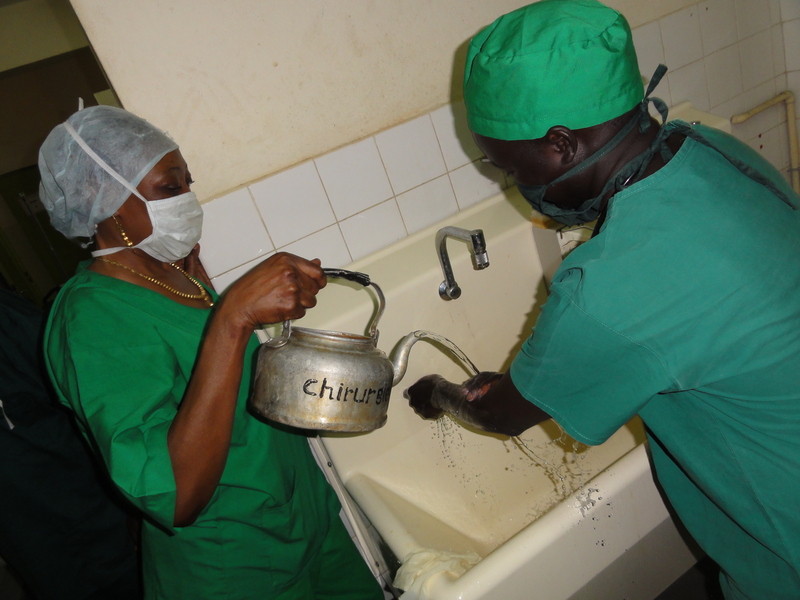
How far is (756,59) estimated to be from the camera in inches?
74.1

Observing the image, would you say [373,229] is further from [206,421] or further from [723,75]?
[723,75]

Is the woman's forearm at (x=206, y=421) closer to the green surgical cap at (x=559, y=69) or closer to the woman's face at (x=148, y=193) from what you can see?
the woman's face at (x=148, y=193)

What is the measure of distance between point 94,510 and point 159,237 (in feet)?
3.64

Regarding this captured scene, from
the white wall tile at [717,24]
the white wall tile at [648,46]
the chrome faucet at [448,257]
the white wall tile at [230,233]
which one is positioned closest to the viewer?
the chrome faucet at [448,257]

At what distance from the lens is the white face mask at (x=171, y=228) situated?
0.90m

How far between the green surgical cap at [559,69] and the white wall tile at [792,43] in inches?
66.3

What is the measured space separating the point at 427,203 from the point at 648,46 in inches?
35.6

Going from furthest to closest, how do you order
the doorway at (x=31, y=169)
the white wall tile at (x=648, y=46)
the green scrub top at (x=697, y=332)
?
1. the doorway at (x=31, y=169)
2. the white wall tile at (x=648, y=46)
3. the green scrub top at (x=697, y=332)

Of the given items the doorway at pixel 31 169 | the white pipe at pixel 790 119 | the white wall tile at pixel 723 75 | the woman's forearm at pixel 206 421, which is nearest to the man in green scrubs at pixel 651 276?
the woman's forearm at pixel 206 421

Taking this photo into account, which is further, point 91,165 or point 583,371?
point 91,165

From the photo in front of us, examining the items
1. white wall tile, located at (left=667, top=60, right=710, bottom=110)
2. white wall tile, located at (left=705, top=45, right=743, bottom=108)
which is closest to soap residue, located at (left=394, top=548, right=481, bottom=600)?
white wall tile, located at (left=667, top=60, right=710, bottom=110)

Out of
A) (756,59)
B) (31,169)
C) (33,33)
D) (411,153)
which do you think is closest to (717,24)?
(756,59)

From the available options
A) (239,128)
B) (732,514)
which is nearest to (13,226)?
(239,128)

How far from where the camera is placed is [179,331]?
0.88 metres
